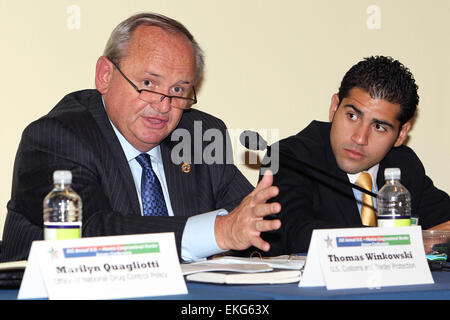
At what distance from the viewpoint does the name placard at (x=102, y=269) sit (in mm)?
1437

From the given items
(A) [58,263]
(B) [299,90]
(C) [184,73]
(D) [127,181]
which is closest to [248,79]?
(B) [299,90]

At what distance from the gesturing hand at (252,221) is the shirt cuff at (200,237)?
4cm

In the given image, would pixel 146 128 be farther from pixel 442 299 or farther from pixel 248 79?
pixel 442 299

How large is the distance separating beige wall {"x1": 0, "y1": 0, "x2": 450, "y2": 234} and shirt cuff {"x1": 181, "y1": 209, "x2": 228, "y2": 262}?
135 centimetres

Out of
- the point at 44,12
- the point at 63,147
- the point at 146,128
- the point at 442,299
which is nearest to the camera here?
the point at 442,299

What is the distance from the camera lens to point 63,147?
246cm

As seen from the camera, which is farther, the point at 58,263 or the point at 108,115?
the point at 108,115

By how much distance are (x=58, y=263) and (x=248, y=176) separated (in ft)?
7.36

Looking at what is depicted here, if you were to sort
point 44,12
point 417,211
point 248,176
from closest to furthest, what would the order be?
point 44,12 → point 417,211 → point 248,176

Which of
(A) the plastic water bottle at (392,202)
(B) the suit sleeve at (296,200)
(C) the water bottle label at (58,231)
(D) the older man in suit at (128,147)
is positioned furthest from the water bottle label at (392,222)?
(C) the water bottle label at (58,231)

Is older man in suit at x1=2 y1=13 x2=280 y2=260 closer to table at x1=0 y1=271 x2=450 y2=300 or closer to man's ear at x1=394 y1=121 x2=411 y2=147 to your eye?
table at x1=0 y1=271 x2=450 y2=300

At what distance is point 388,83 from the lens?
3.10 m

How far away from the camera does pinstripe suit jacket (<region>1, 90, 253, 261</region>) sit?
216 centimetres

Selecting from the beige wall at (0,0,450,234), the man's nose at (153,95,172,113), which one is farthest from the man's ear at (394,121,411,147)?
the man's nose at (153,95,172,113)
